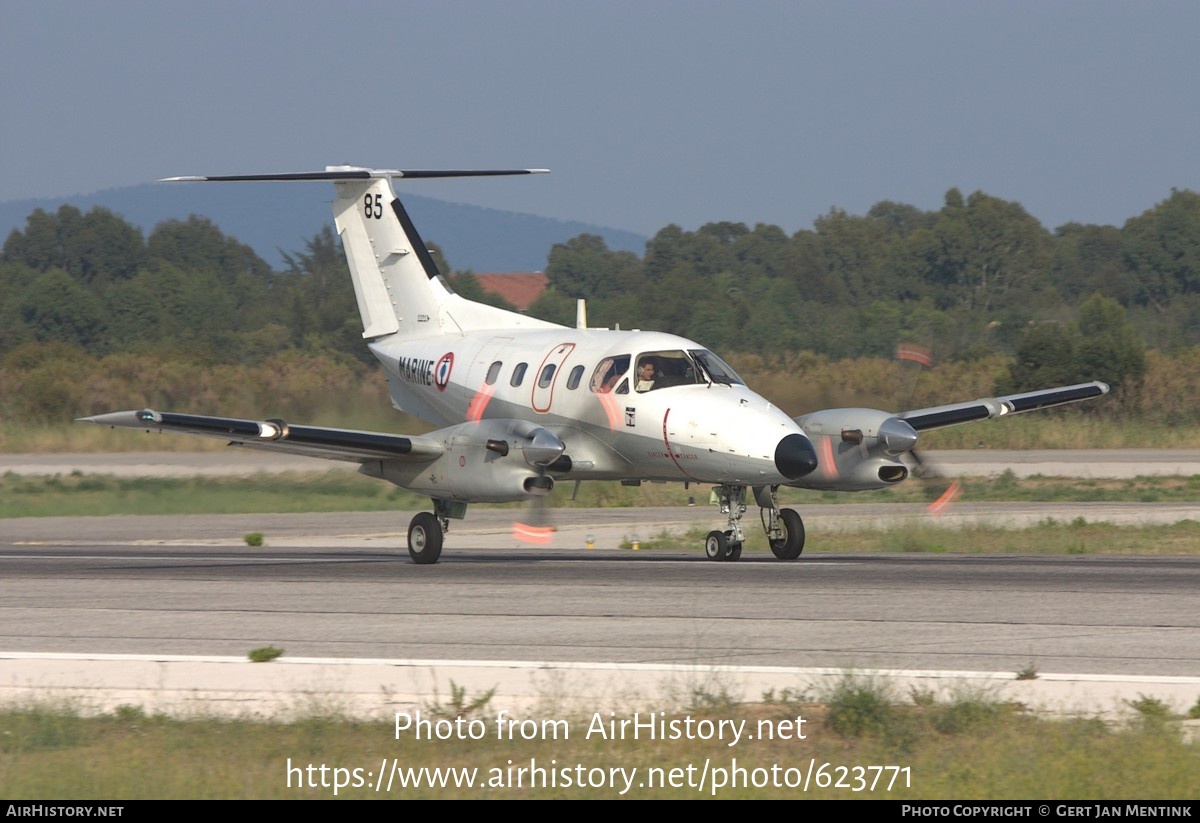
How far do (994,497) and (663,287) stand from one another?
167 feet

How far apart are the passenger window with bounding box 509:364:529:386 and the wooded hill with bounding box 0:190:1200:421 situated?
10599 mm

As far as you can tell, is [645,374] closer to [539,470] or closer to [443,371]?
[539,470]

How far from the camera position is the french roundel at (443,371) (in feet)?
78.8

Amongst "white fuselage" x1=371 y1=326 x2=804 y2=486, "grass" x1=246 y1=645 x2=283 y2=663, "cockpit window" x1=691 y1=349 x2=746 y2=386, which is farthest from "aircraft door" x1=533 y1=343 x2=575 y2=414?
"grass" x1=246 y1=645 x2=283 y2=663

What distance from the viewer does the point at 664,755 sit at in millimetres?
8781

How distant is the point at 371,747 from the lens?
8992mm

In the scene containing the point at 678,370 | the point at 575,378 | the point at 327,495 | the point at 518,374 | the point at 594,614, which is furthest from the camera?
the point at 327,495

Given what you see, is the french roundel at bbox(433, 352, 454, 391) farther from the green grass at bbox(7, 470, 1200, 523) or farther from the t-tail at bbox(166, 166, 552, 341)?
the green grass at bbox(7, 470, 1200, 523)

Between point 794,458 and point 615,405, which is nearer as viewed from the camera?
point 794,458

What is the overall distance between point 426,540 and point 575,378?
3.07m

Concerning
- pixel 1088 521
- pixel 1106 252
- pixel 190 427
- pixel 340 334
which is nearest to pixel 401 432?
pixel 190 427

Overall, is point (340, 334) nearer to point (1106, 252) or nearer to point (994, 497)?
point (994, 497)

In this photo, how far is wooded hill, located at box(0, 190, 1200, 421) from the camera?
186ft

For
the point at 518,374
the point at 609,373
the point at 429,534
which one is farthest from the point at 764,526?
the point at 429,534
